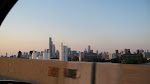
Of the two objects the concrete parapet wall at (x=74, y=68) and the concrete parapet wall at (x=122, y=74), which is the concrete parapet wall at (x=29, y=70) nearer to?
the concrete parapet wall at (x=74, y=68)

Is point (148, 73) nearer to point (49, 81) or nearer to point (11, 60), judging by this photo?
point (49, 81)

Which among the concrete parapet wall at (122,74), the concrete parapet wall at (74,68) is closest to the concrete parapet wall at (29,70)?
the concrete parapet wall at (74,68)

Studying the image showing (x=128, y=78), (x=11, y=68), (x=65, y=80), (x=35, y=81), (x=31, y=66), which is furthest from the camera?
(x=11, y=68)

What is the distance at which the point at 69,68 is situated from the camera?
731 cm

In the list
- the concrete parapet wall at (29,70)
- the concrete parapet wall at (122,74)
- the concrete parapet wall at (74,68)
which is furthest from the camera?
the concrete parapet wall at (29,70)

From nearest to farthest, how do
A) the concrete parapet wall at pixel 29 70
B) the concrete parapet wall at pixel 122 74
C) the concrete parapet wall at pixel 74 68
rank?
1. the concrete parapet wall at pixel 122 74
2. the concrete parapet wall at pixel 74 68
3. the concrete parapet wall at pixel 29 70

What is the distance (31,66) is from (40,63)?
2.55 feet

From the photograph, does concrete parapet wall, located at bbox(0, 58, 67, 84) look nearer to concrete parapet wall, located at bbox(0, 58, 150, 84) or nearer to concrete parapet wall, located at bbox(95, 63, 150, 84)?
concrete parapet wall, located at bbox(0, 58, 150, 84)

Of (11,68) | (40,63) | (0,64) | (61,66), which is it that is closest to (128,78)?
(61,66)

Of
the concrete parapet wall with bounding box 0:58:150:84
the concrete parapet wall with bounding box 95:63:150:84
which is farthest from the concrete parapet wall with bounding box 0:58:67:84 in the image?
the concrete parapet wall with bounding box 95:63:150:84

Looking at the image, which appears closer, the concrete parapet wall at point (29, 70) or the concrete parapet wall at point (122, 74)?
the concrete parapet wall at point (122, 74)

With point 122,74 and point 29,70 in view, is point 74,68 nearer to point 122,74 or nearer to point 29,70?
point 122,74

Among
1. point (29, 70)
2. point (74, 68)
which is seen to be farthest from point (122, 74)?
point (29, 70)

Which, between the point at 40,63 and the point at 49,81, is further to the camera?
the point at 40,63
